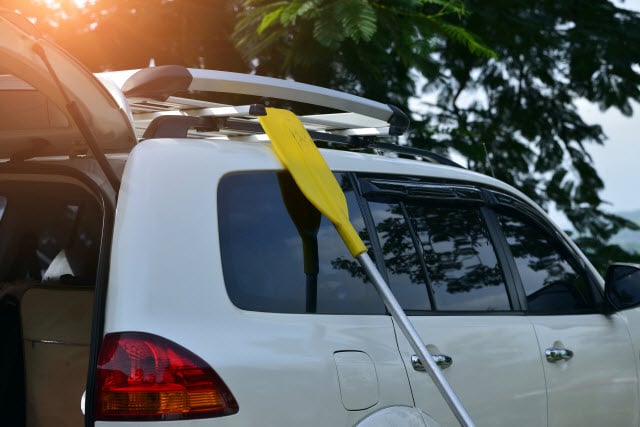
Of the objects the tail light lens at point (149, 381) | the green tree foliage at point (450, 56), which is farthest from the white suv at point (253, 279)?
the green tree foliage at point (450, 56)

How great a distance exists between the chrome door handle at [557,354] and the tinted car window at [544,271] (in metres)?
0.17

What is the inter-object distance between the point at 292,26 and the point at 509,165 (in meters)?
2.84

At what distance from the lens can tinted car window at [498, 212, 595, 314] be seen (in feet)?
12.8

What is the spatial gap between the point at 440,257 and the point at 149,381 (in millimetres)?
1386

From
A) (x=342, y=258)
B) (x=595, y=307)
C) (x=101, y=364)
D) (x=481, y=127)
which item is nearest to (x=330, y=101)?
(x=342, y=258)

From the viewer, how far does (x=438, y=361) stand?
10.3ft

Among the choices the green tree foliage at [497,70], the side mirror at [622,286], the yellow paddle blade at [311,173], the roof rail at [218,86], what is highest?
the green tree foliage at [497,70]

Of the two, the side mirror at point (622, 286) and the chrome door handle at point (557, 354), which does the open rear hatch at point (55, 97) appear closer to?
the chrome door handle at point (557, 354)

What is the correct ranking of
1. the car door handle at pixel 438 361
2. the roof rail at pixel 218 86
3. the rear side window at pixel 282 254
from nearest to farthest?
the rear side window at pixel 282 254 → the roof rail at pixel 218 86 → the car door handle at pixel 438 361

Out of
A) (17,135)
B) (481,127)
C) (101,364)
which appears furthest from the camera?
(481,127)

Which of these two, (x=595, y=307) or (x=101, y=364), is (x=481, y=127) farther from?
(x=101, y=364)

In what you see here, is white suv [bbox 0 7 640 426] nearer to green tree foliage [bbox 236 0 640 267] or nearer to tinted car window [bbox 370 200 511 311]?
tinted car window [bbox 370 200 511 311]

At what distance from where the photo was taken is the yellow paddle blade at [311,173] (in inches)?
116

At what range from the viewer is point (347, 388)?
278 centimetres
